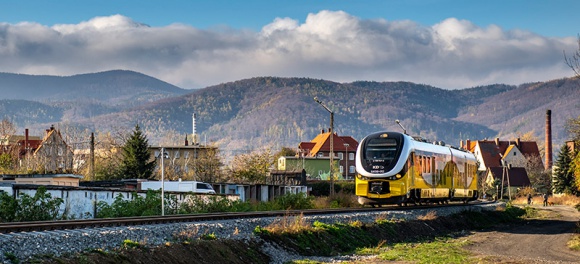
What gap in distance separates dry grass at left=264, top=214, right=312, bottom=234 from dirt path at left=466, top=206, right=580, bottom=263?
5909mm

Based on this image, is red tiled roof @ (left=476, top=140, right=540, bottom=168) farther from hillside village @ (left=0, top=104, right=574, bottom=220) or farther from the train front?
the train front

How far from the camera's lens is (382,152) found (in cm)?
3950

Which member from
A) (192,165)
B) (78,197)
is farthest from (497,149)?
(78,197)

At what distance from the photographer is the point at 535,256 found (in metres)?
29.3

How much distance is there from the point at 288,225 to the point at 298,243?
135 centimetres

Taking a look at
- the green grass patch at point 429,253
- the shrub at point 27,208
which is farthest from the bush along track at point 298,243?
the shrub at point 27,208

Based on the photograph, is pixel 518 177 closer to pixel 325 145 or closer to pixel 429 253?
pixel 325 145

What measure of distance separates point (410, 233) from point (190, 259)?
54.3 ft

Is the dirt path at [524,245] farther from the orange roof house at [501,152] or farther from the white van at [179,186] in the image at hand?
the orange roof house at [501,152]

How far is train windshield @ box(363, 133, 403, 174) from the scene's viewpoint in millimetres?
39000

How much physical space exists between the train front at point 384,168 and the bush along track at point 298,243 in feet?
6.14

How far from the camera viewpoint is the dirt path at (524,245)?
92.2 ft

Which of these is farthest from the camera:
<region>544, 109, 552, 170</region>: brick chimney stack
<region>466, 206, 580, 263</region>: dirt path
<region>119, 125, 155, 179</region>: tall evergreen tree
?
<region>544, 109, 552, 170</region>: brick chimney stack

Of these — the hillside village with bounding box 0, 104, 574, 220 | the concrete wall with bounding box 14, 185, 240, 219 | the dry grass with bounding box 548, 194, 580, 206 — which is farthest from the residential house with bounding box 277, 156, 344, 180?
the concrete wall with bounding box 14, 185, 240, 219
